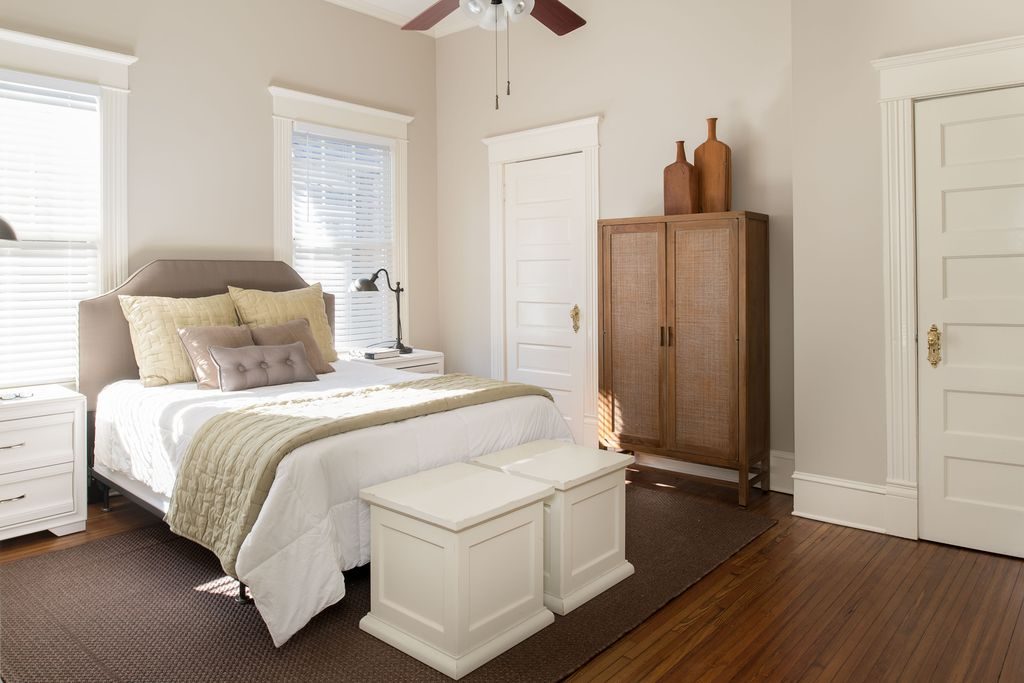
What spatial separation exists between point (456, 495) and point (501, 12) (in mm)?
2066

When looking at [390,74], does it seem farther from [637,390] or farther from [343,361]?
[637,390]

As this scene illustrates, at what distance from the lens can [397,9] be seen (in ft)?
17.2

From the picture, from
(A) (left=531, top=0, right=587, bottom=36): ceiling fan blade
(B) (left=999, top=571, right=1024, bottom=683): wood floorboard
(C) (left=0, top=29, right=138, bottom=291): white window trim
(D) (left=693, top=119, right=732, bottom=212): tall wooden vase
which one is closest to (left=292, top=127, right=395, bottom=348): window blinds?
(C) (left=0, top=29, right=138, bottom=291): white window trim

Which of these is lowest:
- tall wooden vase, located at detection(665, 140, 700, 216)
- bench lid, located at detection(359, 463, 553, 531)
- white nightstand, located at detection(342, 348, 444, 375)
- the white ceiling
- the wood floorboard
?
the wood floorboard

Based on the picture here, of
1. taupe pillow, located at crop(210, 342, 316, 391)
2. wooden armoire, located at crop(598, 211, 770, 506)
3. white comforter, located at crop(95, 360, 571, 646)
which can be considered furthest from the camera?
wooden armoire, located at crop(598, 211, 770, 506)

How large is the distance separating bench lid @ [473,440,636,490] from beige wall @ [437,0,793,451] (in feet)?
5.43

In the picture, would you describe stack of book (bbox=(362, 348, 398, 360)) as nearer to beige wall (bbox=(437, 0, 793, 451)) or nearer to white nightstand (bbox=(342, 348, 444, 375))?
white nightstand (bbox=(342, 348, 444, 375))

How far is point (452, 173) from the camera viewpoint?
5.77m

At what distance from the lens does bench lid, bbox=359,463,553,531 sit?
2.27m

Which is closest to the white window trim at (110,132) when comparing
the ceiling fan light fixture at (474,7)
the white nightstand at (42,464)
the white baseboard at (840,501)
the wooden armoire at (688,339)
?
the white nightstand at (42,464)

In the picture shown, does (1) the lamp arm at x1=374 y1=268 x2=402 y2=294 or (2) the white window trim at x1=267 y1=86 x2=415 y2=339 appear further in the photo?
(1) the lamp arm at x1=374 y1=268 x2=402 y2=294

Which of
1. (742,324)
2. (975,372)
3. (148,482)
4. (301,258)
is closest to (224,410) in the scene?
(148,482)

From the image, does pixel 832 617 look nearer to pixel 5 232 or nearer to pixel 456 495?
pixel 456 495

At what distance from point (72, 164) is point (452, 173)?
2.67 m
